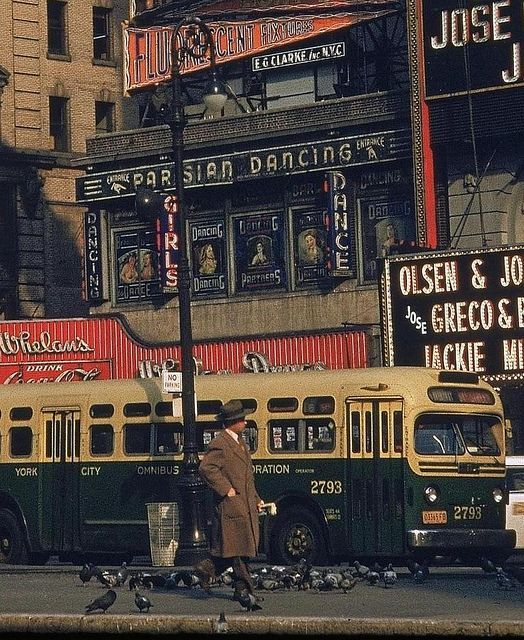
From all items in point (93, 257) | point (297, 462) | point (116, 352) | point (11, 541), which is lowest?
point (11, 541)

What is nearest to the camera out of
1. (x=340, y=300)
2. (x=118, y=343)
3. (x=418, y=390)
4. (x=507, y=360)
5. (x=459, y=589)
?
(x=459, y=589)

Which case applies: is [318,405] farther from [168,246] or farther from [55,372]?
[55,372]

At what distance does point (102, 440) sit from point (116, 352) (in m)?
19.9

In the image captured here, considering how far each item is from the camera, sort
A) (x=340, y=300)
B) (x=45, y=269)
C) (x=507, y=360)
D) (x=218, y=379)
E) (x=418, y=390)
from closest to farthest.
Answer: (x=418, y=390) → (x=218, y=379) → (x=507, y=360) → (x=340, y=300) → (x=45, y=269)

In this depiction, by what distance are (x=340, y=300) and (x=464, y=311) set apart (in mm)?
7033

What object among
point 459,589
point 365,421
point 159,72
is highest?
point 159,72

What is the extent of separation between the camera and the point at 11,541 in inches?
1130

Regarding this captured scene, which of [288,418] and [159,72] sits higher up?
[159,72]

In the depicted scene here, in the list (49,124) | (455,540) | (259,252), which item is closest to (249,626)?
(455,540)

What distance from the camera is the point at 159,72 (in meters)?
49.5

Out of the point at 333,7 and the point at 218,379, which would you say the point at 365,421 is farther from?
the point at 333,7

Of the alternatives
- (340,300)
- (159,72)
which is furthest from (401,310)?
(159,72)

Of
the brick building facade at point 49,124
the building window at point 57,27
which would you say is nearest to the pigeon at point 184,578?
the brick building facade at point 49,124

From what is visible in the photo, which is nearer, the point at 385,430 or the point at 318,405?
the point at 385,430
